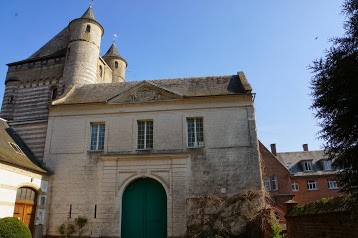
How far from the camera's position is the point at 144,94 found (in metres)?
15.1

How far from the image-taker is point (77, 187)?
13859mm

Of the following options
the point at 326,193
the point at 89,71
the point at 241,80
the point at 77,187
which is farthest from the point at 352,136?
the point at 326,193

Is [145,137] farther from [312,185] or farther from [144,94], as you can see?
[312,185]

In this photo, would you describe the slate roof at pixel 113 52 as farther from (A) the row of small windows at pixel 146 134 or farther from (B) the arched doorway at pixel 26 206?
(B) the arched doorway at pixel 26 206

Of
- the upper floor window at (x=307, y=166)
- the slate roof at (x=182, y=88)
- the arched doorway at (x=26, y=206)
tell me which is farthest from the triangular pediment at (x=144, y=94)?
the upper floor window at (x=307, y=166)

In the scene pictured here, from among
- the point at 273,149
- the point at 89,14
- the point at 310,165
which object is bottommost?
the point at 310,165

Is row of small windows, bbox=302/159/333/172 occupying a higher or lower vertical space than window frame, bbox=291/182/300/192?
higher

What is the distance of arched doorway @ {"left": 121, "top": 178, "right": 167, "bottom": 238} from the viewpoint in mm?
12938

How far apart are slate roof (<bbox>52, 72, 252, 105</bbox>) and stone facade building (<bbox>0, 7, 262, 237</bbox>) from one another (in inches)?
2.2

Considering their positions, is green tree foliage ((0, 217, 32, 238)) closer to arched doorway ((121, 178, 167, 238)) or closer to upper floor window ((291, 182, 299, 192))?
arched doorway ((121, 178, 167, 238))

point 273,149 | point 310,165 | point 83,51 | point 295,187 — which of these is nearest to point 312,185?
point 295,187

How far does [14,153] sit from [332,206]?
42.4ft

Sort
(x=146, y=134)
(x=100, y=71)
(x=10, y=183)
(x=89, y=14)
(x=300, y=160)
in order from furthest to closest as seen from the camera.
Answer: (x=300, y=160), (x=100, y=71), (x=89, y=14), (x=146, y=134), (x=10, y=183)

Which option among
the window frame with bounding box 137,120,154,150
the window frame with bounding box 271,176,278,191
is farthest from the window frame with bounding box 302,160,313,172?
the window frame with bounding box 137,120,154,150
